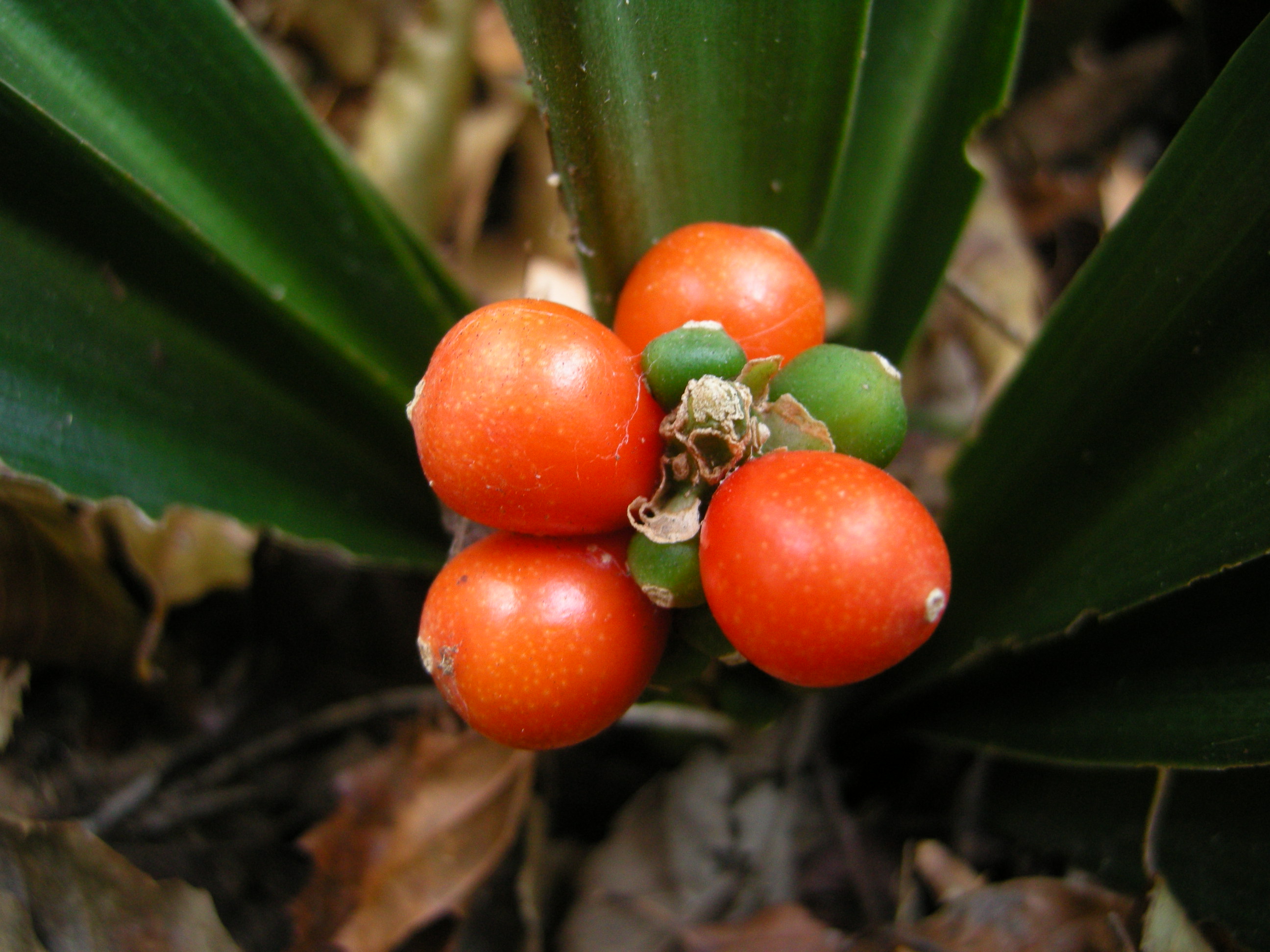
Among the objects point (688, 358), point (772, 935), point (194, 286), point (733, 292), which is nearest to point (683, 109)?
point (733, 292)

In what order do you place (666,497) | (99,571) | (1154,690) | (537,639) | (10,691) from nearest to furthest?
(537,639), (666,497), (1154,690), (10,691), (99,571)

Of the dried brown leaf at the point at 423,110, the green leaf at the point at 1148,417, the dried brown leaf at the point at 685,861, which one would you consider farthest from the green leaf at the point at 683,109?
the dried brown leaf at the point at 423,110

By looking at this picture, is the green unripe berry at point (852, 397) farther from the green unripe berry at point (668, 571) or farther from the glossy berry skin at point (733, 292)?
the green unripe berry at point (668, 571)

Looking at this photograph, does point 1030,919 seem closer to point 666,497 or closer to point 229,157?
point 666,497

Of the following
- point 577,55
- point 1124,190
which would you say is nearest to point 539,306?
point 577,55

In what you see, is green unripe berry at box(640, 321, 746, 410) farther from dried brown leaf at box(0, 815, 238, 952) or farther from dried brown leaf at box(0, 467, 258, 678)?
dried brown leaf at box(0, 815, 238, 952)

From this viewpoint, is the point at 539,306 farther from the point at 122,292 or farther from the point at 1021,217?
the point at 1021,217
